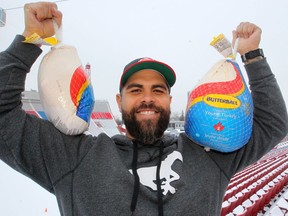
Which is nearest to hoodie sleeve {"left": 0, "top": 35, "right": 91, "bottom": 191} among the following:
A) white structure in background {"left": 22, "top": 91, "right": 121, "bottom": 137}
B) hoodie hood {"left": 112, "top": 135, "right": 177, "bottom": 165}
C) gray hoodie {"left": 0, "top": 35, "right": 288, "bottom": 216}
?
gray hoodie {"left": 0, "top": 35, "right": 288, "bottom": 216}

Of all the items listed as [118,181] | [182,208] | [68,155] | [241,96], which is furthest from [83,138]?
[241,96]

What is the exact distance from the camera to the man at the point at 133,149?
97 cm

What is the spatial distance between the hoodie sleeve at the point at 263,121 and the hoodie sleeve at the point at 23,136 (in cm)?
69

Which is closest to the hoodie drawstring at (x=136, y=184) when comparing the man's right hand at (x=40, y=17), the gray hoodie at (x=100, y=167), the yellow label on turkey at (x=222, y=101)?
the gray hoodie at (x=100, y=167)

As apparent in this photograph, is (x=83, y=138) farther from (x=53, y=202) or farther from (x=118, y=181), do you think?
(x=53, y=202)

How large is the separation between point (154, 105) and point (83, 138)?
1.17 feet

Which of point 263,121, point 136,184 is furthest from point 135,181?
point 263,121

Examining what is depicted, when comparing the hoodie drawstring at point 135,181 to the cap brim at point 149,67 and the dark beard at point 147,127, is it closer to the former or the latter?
the dark beard at point 147,127

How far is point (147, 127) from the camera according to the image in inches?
46.3

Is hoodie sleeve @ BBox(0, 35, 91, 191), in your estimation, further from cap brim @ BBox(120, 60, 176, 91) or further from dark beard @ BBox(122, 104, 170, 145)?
cap brim @ BBox(120, 60, 176, 91)

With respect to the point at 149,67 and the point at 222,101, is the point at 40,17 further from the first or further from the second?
the point at 222,101

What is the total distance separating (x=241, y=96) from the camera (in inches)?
44.3

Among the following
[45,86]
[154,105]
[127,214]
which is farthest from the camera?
[154,105]

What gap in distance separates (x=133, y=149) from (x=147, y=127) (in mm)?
122
